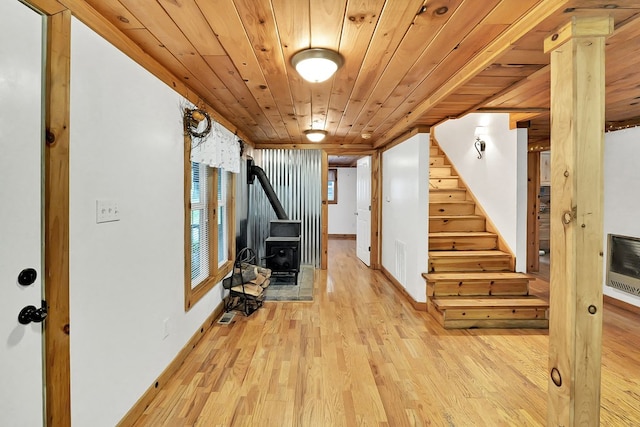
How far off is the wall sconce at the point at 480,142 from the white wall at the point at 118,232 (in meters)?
3.86

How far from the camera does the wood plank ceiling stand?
4.41ft

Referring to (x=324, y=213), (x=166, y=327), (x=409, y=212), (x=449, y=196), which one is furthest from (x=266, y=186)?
(x=166, y=327)

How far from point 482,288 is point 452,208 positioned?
4.24ft

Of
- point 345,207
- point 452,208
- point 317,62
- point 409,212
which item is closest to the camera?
point 317,62

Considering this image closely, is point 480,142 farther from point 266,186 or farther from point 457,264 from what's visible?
point 266,186

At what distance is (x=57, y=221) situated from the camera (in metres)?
1.17

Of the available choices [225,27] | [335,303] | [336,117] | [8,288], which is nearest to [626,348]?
[335,303]

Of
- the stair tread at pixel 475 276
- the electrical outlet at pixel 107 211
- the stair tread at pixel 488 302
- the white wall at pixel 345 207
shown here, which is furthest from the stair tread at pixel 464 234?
the white wall at pixel 345 207

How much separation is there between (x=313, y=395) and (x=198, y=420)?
0.70 meters

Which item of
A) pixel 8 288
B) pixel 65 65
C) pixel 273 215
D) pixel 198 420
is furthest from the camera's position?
pixel 273 215

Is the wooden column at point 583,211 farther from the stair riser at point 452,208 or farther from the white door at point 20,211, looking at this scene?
the stair riser at point 452,208

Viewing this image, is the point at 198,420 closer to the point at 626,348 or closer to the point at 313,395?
the point at 313,395

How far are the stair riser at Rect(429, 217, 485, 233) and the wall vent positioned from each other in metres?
1.35

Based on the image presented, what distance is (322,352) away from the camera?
2.46m
